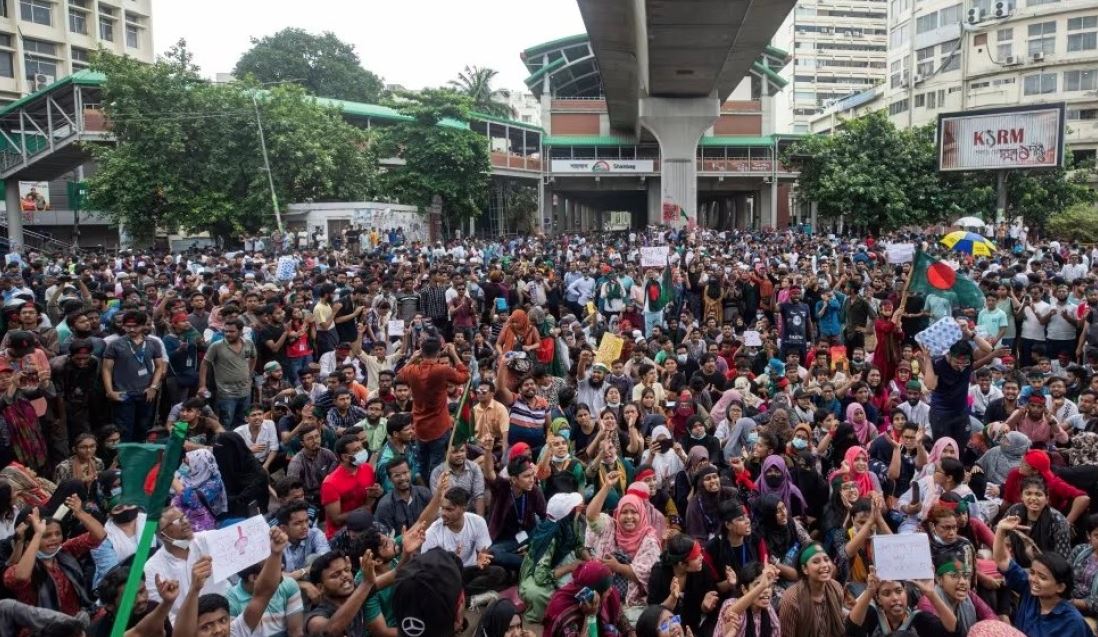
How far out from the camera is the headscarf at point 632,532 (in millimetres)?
5159

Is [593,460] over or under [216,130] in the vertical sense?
under

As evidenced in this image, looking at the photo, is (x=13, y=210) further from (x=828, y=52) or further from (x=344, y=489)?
(x=828, y=52)

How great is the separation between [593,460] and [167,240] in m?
29.1

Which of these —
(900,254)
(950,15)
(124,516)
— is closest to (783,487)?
(124,516)

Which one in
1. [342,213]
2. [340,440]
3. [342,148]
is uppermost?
[342,148]

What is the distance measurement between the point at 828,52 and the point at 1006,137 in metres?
54.7

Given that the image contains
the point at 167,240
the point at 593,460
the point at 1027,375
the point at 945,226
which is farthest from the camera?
the point at 945,226

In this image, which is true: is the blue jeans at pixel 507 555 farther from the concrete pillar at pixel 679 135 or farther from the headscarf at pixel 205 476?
the concrete pillar at pixel 679 135

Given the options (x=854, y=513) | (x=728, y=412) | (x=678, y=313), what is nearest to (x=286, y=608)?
(x=854, y=513)

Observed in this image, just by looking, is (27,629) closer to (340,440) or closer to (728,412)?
(340,440)

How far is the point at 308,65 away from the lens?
5366 centimetres

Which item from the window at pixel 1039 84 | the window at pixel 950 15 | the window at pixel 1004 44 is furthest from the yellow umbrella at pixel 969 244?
the window at pixel 950 15

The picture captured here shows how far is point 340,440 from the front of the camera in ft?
19.1

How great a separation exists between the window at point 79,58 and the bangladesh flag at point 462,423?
39.4 m
